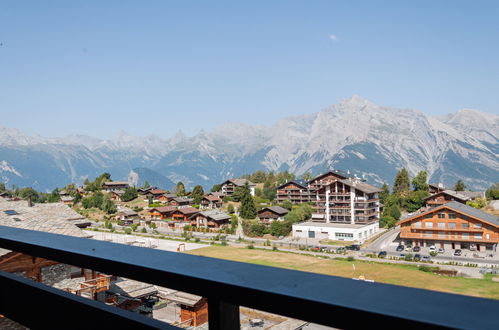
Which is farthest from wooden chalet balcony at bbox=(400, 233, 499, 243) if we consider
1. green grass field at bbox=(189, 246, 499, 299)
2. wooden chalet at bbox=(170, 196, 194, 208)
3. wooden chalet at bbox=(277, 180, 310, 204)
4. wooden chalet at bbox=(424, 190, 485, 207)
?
wooden chalet at bbox=(170, 196, 194, 208)

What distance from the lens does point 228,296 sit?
54 centimetres

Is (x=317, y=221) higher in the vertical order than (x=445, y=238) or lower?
lower

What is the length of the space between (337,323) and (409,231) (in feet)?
71.2

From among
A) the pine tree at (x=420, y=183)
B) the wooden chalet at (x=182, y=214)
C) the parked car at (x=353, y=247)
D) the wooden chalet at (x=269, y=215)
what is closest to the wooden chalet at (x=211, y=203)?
the wooden chalet at (x=182, y=214)

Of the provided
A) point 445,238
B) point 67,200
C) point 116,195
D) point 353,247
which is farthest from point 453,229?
point 67,200

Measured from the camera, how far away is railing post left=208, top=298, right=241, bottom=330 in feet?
1.86

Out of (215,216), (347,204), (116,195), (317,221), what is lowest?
(317,221)

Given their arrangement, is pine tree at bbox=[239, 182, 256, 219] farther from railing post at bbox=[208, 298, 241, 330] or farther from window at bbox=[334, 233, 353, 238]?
railing post at bbox=[208, 298, 241, 330]

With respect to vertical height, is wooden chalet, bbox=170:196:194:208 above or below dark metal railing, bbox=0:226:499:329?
below

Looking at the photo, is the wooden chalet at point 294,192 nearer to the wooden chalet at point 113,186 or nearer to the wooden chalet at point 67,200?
the wooden chalet at point 113,186

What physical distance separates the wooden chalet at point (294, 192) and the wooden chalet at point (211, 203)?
5.34 meters

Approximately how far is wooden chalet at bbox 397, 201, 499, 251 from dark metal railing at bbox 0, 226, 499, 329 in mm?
21202

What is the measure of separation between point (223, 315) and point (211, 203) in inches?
1355

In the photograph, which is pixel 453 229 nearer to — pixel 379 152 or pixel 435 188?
pixel 435 188
